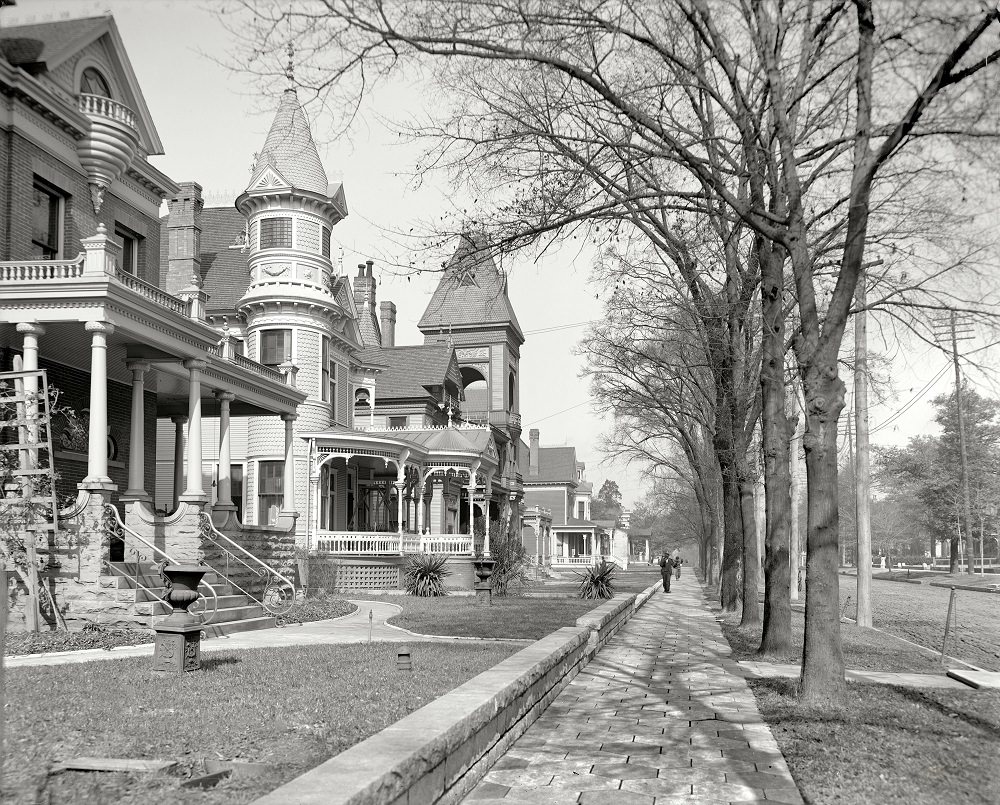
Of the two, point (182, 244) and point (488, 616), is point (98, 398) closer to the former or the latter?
point (488, 616)

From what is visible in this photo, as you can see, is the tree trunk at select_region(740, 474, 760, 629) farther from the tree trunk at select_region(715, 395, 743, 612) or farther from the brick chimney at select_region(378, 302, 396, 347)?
the brick chimney at select_region(378, 302, 396, 347)

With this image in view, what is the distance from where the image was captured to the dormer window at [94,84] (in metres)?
19.2

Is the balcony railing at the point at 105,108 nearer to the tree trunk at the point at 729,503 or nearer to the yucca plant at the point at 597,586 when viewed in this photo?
the tree trunk at the point at 729,503

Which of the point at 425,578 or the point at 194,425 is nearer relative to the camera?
the point at 194,425

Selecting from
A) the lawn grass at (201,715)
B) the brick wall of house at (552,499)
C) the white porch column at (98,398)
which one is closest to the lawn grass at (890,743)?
the lawn grass at (201,715)

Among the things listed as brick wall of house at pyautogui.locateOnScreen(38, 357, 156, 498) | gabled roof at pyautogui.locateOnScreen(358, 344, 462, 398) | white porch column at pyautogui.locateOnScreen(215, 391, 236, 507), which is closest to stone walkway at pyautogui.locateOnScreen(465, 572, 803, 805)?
white porch column at pyautogui.locateOnScreen(215, 391, 236, 507)

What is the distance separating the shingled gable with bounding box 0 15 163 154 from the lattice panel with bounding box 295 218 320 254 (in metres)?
9.94

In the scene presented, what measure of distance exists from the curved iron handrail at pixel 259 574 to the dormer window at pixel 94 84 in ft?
29.9

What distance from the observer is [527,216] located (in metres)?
11.3

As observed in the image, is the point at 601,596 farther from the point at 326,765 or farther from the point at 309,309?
the point at 326,765

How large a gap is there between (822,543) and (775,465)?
510 centimetres

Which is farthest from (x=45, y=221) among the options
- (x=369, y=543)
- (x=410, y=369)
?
(x=410, y=369)

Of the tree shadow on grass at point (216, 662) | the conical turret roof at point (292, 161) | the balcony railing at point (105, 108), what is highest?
the conical turret roof at point (292, 161)

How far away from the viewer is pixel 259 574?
66.4 feet
